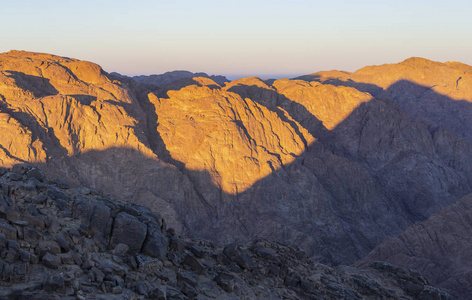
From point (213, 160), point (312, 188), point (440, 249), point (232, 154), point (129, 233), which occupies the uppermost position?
point (129, 233)

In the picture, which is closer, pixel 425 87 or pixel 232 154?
pixel 232 154

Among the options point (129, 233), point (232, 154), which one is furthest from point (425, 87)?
point (129, 233)

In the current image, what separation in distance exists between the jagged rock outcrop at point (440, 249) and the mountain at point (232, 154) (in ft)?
28.1

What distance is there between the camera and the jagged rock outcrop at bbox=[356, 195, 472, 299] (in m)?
40.8

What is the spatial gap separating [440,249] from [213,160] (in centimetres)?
2681

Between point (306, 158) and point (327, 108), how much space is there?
16.7 metres

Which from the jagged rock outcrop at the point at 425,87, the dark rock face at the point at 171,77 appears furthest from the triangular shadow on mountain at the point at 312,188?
the dark rock face at the point at 171,77

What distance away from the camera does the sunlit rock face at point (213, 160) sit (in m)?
52.5

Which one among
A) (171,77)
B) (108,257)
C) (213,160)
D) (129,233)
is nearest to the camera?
(108,257)

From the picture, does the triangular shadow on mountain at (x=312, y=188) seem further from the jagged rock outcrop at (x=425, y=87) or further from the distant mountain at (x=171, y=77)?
the distant mountain at (x=171, y=77)

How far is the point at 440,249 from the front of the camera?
150ft

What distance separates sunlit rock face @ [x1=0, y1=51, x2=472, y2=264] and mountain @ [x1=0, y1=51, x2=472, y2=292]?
14cm

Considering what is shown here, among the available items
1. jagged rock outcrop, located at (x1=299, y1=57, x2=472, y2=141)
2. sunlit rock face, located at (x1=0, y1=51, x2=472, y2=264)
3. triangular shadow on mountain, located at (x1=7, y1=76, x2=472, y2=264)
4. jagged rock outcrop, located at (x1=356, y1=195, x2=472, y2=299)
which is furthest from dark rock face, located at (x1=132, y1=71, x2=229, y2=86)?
jagged rock outcrop, located at (x1=356, y1=195, x2=472, y2=299)

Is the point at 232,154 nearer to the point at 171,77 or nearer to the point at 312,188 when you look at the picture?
the point at 312,188
